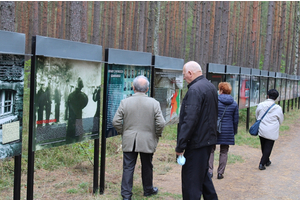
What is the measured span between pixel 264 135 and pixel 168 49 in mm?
23169

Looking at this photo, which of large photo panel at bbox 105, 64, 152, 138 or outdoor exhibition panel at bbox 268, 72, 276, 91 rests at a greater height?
outdoor exhibition panel at bbox 268, 72, 276, 91

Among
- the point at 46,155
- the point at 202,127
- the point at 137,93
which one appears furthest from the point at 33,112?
the point at 46,155

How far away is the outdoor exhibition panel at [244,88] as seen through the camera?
11.0 metres

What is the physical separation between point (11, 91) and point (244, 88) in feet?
30.0

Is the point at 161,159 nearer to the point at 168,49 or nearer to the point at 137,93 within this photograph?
the point at 137,93

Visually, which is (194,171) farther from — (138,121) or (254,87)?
(254,87)

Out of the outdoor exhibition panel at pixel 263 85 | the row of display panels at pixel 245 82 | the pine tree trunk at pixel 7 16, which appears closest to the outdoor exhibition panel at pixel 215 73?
the row of display panels at pixel 245 82

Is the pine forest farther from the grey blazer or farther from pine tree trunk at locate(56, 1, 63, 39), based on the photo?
the grey blazer

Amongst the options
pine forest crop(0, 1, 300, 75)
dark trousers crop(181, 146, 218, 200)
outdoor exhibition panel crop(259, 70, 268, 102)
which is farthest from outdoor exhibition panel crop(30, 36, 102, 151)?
outdoor exhibition panel crop(259, 70, 268, 102)

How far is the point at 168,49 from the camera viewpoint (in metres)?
29.4

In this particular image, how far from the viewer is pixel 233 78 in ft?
33.4

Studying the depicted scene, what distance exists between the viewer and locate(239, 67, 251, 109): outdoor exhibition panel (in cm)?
A: 1097

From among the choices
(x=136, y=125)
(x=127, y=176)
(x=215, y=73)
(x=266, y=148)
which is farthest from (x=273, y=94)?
(x=127, y=176)

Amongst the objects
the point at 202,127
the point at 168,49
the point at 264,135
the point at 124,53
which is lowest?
the point at 264,135
